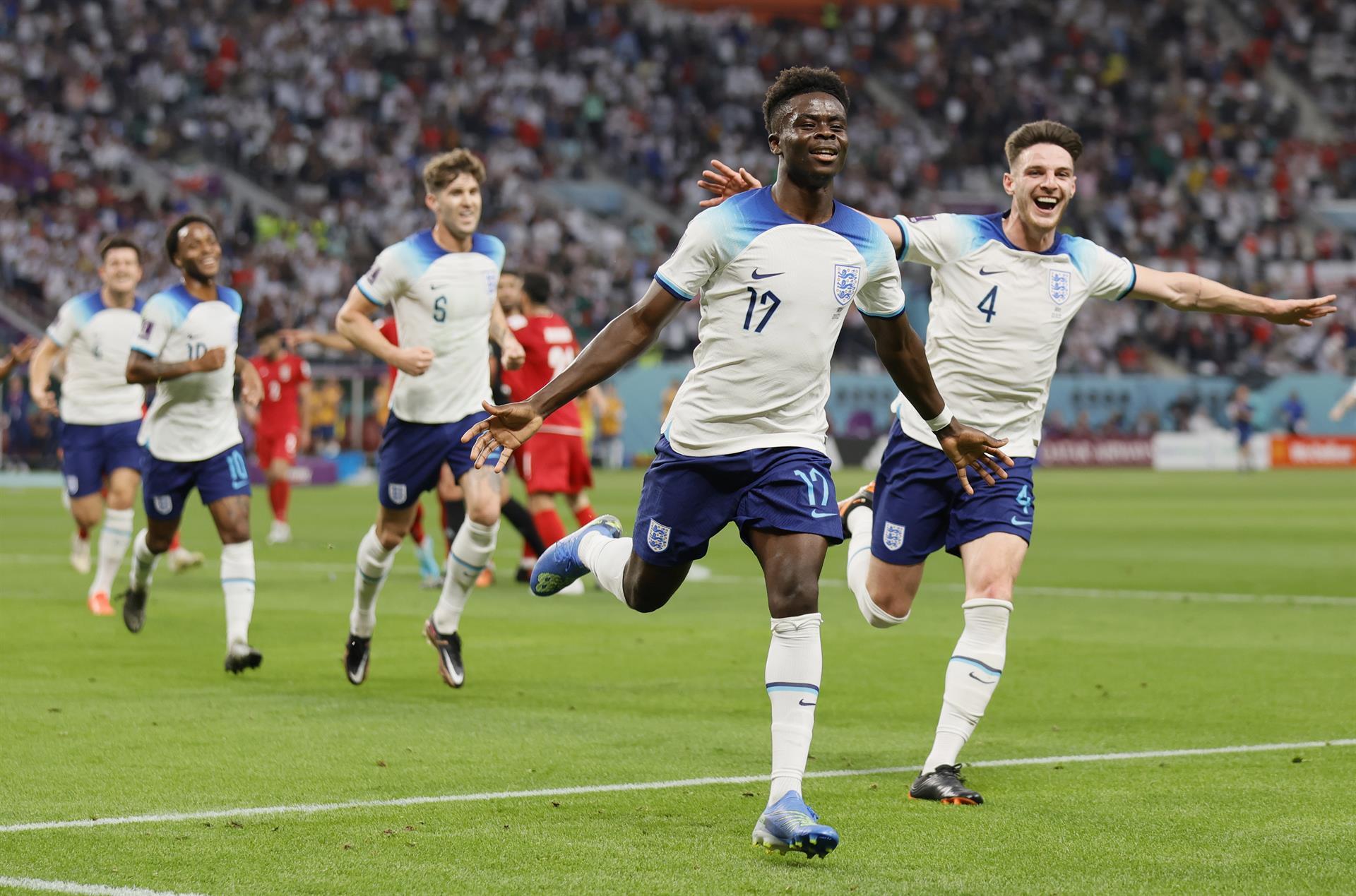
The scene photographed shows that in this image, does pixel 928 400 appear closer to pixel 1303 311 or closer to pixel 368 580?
pixel 1303 311

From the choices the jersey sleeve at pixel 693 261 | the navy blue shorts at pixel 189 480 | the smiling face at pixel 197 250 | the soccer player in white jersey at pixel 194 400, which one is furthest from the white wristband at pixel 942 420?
the smiling face at pixel 197 250

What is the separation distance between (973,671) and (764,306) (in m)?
1.76

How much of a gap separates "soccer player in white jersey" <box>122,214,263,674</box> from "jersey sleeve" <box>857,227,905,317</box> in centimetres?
500

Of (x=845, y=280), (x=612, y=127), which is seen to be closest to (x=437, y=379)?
(x=845, y=280)

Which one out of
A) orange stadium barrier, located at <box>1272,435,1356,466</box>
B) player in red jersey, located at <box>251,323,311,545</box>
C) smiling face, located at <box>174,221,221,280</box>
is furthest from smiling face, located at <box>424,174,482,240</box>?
orange stadium barrier, located at <box>1272,435,1356,466</box>

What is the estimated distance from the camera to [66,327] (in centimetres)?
1420

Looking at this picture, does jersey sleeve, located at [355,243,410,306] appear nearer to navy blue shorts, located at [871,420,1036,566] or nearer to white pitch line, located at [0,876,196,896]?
navy blue shorts, located at [871,420,1036,566]

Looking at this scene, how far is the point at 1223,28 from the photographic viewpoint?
55.0 metres

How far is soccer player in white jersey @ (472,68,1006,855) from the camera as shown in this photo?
5844 millimetres

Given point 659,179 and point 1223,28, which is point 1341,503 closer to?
point 659,179

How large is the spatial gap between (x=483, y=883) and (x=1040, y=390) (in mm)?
3451

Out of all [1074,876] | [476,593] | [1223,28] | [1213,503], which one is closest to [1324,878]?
[1074,876]

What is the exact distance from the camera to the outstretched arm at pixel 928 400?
6.32m

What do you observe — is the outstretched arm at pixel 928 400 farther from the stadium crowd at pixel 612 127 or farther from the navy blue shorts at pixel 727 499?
the stadium crowd at pixel 612 127
